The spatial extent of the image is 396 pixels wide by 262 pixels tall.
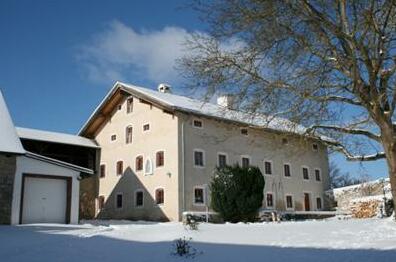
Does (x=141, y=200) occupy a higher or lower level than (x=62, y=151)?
lower

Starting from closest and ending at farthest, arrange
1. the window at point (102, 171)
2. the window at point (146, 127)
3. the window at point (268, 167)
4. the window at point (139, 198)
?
the window at point (139, 198)
the window at point (146, 127)
the window at point (268, 167)
the window at point (102, 171)

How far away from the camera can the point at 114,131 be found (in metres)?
33.5

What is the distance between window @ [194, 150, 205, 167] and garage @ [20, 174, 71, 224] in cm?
847

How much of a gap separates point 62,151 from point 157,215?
8920 millimetres

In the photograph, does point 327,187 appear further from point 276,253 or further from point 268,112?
point 276,253

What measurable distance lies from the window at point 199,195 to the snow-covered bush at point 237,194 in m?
5.89

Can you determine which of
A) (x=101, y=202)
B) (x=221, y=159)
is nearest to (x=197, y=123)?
(x=221, y=159)

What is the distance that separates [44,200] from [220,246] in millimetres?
13876

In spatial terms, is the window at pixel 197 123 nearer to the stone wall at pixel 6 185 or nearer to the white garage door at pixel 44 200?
the white garage door at pixel 44 200

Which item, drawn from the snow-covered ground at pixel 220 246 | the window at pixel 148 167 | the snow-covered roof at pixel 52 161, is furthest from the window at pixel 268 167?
the snow-covered ground at pixel 220 246

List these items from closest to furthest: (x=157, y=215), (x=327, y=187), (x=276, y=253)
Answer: (x=276, y=253) → (x=157, y=215) → (x=327, y=187)

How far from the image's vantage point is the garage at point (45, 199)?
2178cm

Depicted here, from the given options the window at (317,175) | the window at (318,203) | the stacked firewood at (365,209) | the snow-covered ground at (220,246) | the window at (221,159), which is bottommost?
the snow-covered ground at (220,246)

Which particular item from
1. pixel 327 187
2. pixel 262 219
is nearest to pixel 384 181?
pixel 327 187
